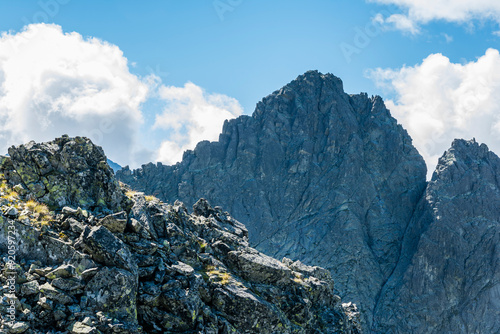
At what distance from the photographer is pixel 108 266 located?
904 inches

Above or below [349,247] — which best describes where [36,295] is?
below

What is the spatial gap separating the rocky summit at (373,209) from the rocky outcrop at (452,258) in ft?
1.13

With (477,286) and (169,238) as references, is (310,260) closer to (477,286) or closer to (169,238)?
(477,286)

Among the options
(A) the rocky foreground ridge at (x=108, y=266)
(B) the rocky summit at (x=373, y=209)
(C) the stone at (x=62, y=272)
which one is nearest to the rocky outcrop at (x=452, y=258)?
(B) the rocky summit at (x=373, y=209)

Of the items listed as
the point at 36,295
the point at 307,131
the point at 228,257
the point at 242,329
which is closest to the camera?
the point at 36,295

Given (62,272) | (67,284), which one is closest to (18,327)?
(67,284)

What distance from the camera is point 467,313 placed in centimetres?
14338

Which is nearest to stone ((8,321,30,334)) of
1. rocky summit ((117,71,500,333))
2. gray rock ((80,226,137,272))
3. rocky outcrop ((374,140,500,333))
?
gray rock ((80,226,137,272))

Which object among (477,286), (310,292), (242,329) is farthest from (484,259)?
(242,329)

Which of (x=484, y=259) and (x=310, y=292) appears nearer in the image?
(x=310, y=292)

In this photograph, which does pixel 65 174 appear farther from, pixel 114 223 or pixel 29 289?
pixel 29 289

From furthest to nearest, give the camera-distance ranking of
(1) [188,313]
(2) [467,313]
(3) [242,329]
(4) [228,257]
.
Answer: (2) [467,313] → (4) [228,257] → (3) [242,329] → (1) [188,313]

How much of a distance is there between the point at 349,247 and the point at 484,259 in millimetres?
46495

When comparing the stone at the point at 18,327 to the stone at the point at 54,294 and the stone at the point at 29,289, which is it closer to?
the stone at the point at 29,289
